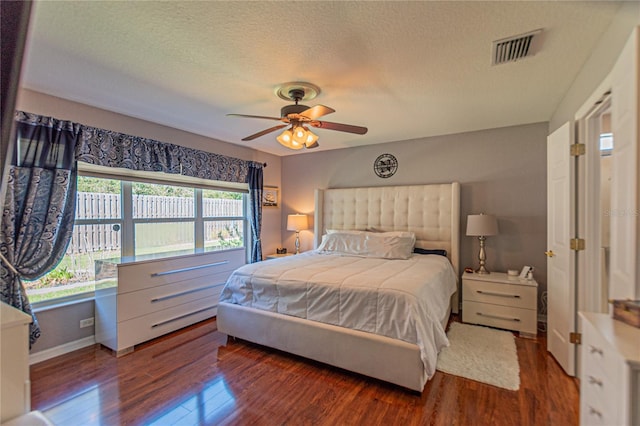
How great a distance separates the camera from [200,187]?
3.98 m

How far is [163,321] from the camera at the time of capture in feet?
10.2

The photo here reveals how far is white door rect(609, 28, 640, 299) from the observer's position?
1.27 metres

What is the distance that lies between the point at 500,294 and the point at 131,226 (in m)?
4.20

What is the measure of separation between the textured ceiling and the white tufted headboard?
117cm

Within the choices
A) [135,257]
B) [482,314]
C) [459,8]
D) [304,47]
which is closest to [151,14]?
[304,47]

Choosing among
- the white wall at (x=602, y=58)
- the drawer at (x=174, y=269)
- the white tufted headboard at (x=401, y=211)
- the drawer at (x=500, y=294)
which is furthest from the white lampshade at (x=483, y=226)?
the drawer at (x=174, y=269)

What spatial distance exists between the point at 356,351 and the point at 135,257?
101 inches

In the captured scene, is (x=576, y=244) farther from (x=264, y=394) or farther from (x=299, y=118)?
(x=264, y=394)

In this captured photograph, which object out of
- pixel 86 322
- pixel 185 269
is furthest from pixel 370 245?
pixel 86 322

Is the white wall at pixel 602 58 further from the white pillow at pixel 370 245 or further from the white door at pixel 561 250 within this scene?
the white pillow at pixel 370 245

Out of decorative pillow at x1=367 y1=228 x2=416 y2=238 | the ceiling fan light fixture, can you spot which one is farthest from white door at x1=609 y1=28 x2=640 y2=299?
decorative pillow at x1=367 y1=228 x2=416 y2=238

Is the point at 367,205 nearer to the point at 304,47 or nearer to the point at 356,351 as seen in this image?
the point at 356,351

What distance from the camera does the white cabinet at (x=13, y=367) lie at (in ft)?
3.77

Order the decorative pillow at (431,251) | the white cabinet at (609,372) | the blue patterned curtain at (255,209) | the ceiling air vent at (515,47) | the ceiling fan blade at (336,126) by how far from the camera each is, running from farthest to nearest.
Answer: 1. the blue patterned curtain at (255,209)
2. the decorative pillow at (431,251)
3. the ceiling fan blade at (336,126)
4. the ceiling air vent at (515,47)
5. the white cabinet at (609,372)
